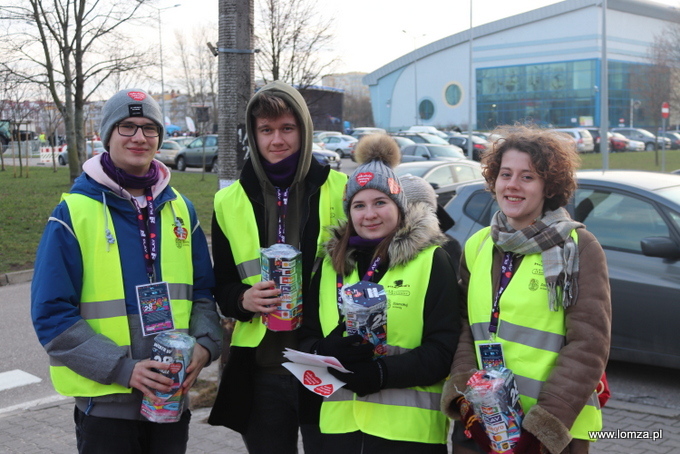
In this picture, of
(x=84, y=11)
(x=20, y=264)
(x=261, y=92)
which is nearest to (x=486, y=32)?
(x=84, y=11)

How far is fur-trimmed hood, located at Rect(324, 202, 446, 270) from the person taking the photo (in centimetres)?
261

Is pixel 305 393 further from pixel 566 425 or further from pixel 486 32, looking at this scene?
pixel 486 32

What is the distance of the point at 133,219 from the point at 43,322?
0.53 m

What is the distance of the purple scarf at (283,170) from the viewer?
290 centimetres

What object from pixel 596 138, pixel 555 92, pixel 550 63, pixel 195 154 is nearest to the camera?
pixel 195 154

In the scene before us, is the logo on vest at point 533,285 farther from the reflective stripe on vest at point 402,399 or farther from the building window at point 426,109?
the building window at point 426,109

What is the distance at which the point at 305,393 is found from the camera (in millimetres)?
2781

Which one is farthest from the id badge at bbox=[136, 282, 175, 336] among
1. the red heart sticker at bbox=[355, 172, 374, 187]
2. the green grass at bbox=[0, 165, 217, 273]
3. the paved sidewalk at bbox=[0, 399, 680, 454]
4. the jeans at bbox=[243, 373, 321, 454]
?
the green grass at bbox=[0, 165, 217, 273]

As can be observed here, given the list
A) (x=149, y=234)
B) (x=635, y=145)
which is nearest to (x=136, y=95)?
(x=149, y=234)

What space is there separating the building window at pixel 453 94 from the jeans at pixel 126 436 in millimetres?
79663

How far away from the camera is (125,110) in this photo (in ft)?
9.00

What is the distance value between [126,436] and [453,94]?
80590 millimetres

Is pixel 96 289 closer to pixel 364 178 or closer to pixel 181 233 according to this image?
pixel 181 233

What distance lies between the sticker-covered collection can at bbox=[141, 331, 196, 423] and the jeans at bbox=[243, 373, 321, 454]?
1.49 ft
